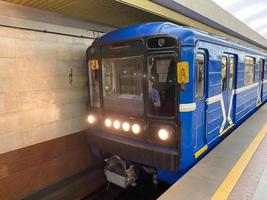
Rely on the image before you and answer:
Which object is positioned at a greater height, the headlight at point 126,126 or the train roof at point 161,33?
the train roof at point 161,33

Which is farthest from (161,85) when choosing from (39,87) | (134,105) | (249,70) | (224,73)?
(249,70)

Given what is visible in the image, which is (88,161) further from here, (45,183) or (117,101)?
(117,101)

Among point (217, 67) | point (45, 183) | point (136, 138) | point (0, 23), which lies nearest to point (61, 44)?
point (0, 23)

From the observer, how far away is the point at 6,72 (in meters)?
3.10

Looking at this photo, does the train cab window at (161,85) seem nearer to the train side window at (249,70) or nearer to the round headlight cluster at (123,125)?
the round headlight cluster at (123,125)

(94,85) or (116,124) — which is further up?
(94,85)

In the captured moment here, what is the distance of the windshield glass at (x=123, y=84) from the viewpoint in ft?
9.94

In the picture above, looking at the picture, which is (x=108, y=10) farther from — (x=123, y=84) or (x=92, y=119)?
(x=92, y=119)

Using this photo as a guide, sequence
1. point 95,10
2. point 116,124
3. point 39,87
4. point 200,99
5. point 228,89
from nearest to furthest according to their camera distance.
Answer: point 200,99
point 116,124
point 39,87
point 95,10
point 228,89

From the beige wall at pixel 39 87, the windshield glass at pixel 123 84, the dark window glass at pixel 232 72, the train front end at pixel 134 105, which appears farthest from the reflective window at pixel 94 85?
the dark window glass at pixel 232 72

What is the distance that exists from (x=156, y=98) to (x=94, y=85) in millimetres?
1255

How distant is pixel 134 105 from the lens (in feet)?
10.2

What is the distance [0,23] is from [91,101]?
1727 millimetres

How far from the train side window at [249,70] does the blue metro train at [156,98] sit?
1770 mm
